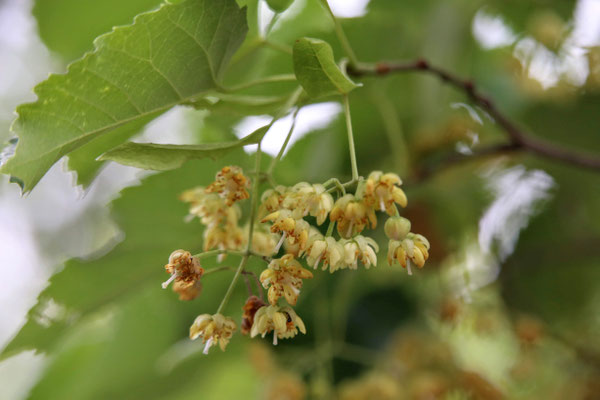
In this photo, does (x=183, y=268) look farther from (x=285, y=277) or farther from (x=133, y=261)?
(x=133, y=261)

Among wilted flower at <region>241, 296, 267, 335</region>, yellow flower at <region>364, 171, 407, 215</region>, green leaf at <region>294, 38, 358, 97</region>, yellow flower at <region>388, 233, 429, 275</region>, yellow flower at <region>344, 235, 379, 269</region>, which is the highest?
green leaf at <region>294, 38, 358, 97</region>

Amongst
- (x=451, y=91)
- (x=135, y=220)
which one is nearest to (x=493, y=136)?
(x=451, y=91)

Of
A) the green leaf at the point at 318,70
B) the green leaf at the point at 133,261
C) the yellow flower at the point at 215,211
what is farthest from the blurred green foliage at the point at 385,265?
the green leaf at the point at 318,70

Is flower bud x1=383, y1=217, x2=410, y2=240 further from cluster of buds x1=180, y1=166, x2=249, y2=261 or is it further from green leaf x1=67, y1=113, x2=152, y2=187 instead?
green leaf x1=67, y1=113, x2=152, y2=187

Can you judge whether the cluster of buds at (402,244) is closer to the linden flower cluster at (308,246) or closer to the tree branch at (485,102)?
the linden flower cluster at (308,246)

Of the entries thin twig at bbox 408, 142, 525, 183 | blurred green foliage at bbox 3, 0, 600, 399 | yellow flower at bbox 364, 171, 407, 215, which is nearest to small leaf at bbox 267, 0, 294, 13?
blurred green foliage at bbox 3, 0, 600, 399

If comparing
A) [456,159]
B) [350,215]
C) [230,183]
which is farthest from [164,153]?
[456,159]
